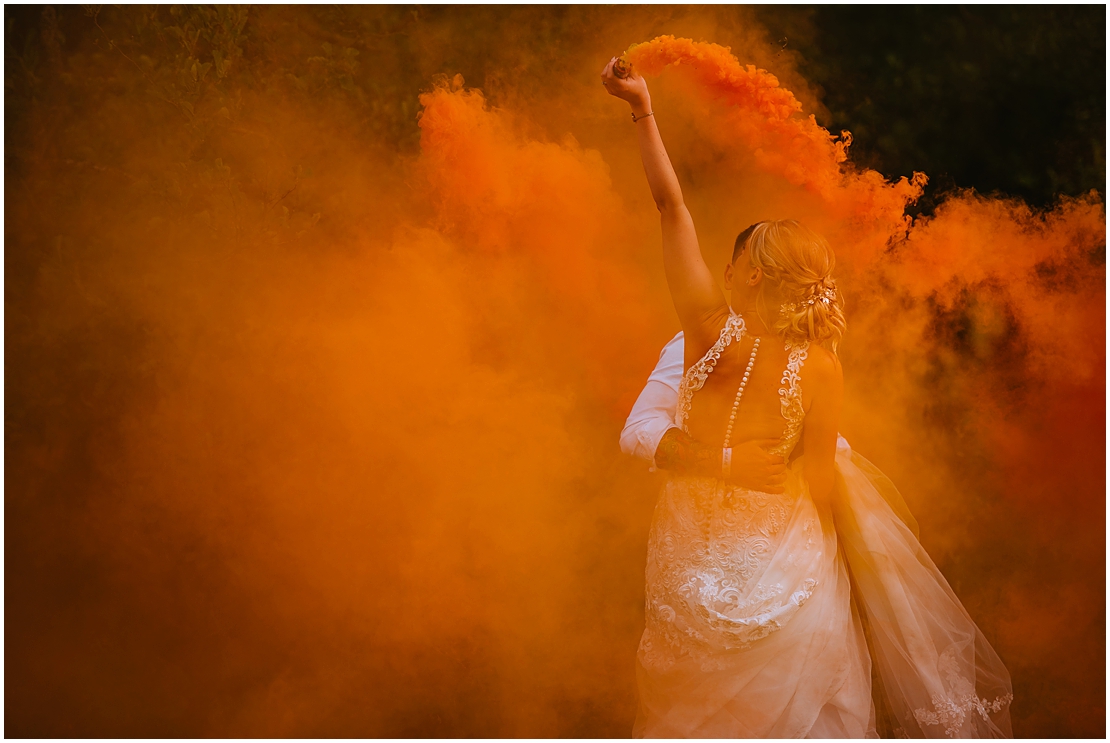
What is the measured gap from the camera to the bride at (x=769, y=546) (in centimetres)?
223

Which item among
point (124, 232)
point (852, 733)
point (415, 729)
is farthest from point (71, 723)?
point (852, 733)

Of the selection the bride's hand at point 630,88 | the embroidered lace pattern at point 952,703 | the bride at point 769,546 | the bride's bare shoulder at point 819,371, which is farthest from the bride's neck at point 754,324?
the embroidered lace pattern at point 952,703

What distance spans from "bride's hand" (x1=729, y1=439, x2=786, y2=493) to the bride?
0.06ft

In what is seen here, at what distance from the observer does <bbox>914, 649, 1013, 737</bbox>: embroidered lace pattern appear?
7.91ft

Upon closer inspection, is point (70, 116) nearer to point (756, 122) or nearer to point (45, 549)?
point (45, 549)


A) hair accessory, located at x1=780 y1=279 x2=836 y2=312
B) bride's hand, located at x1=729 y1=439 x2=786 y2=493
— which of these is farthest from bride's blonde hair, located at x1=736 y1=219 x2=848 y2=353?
bride's hand, located at x1=729 y1=439 x2=786 y2=493

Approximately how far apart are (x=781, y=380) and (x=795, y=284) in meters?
0.25

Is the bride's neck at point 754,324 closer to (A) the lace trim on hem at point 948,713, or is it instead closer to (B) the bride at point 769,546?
(B) the bride at point 769,546

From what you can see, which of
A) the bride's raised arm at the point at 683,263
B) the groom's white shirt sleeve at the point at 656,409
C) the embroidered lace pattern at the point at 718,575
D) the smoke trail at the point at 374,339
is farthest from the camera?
the smoke trail at the point at 374,339

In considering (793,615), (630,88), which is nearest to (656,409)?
(793,615)

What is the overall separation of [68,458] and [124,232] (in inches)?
31.0

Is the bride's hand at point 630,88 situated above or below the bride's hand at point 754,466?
above

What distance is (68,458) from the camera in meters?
2.89

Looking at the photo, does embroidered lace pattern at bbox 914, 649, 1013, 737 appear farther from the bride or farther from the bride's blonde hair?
the bride's blonde hair
